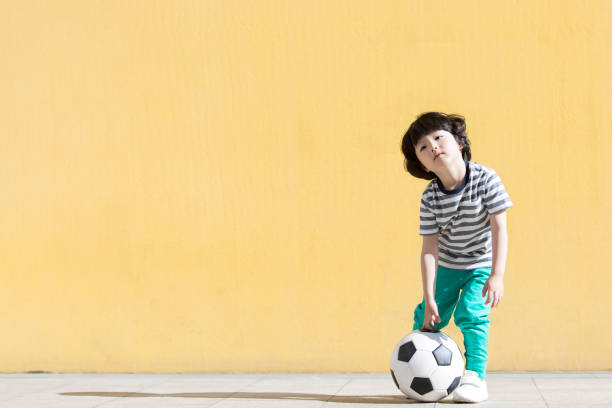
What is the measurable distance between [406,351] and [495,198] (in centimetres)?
80

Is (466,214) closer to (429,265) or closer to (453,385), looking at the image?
(429,265)

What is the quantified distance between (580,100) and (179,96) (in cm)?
243

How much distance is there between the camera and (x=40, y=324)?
4.97m

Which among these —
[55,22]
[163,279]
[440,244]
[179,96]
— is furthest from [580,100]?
[55,22]

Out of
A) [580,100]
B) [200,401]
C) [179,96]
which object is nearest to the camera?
[200,401]

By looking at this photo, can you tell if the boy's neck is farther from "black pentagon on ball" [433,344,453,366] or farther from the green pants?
"black pentagon on ball" [433,344,453,366]

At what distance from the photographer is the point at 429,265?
367 centimetres

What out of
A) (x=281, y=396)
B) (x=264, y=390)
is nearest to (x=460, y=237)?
(x=281, y=396)

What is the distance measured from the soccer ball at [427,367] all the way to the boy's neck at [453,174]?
0.72 metres

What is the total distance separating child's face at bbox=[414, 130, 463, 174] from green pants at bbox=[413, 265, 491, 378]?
1.72ft

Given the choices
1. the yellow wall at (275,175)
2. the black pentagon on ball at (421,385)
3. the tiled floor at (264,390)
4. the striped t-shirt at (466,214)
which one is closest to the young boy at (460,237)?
the striped t-shirt at (466,214)

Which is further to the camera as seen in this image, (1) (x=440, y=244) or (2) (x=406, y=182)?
(2) (x=406, y=182)

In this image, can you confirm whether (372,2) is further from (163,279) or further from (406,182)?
(163,279)

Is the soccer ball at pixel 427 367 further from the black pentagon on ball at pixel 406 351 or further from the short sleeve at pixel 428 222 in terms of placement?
the short sleeve at pixel 428 222
